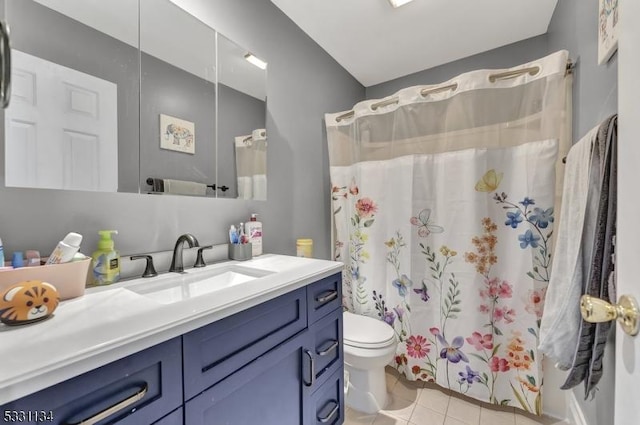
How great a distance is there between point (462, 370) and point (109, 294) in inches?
69.9

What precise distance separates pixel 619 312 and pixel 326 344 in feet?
2.89

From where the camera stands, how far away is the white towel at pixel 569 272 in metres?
0.89

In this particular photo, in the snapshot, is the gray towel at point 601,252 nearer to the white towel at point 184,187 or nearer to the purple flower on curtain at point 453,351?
the purple flower on curtain at point 453,351

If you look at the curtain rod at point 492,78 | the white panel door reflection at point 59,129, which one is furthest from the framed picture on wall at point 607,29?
the white panel door reflection at point 59,129

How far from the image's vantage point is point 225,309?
69cm

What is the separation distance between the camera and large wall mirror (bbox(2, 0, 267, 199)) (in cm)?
81

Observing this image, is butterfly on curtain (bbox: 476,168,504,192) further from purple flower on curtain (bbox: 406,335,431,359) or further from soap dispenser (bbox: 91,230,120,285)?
soap dispenser (bbox: 91,230,120,285)

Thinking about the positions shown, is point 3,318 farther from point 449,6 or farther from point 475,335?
point 449,6

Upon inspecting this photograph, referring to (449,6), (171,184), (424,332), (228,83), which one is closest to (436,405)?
(424,332)

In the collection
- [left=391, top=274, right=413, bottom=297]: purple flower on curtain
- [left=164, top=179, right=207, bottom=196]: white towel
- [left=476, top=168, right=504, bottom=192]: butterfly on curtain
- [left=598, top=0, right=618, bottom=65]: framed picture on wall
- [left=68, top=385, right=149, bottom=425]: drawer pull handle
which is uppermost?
[left=598, top=0, right=618, bottom=65]: framed picture on wall

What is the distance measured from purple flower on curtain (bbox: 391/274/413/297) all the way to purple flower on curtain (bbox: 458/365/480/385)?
52 cm

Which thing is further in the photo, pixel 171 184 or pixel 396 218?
pixel 396 218

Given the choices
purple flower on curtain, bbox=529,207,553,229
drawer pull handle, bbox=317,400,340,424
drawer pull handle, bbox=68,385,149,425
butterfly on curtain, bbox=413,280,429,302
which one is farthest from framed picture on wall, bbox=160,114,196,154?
purple flower on curtain, bbox=529,207,553,229

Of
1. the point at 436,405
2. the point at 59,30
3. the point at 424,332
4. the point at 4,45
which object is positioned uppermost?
the point at 59,30
